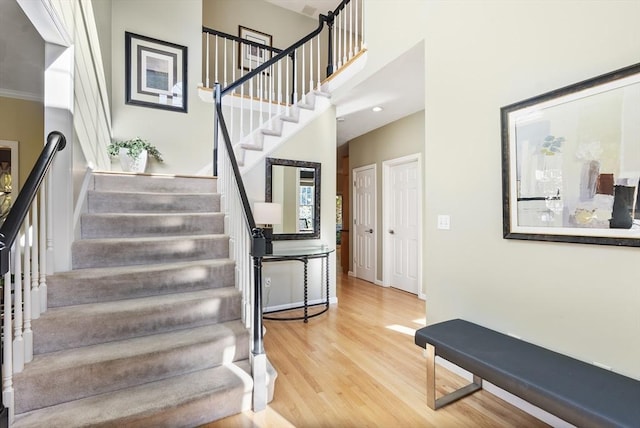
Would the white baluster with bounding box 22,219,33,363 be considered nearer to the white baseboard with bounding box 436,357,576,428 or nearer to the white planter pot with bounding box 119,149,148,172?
the white planter pot with bounding box 119,149,148,172

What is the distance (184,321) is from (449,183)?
2.21m

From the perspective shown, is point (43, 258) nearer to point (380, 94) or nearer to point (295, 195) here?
point (295, 195)

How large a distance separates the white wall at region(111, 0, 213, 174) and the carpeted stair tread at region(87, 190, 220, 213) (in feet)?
4.13

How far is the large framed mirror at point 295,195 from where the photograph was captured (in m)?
3.85

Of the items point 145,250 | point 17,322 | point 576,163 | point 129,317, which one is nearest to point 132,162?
point 145,250

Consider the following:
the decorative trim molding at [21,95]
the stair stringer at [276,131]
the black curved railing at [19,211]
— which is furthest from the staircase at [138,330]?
the decorative trim molding at [21,95]

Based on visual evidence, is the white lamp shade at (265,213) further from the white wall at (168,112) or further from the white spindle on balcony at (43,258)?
the white spindle on balcony at (43,258)

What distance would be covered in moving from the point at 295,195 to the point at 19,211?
9.20ft

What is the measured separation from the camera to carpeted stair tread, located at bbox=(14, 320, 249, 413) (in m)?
1.52

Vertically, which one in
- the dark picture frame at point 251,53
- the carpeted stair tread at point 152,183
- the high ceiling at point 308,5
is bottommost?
the carpeted stair tread at point 152,183

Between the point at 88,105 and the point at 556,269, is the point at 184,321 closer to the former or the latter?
the point at 88,105

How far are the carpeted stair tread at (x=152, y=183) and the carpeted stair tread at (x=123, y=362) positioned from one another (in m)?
1.65

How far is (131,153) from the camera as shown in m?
3.52

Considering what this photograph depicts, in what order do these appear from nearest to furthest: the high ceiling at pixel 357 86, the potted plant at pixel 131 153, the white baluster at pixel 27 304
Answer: the white baluster at pixel 27 304
the high ceiling at pixel 357 86
the potted plant at pixel 131 153
